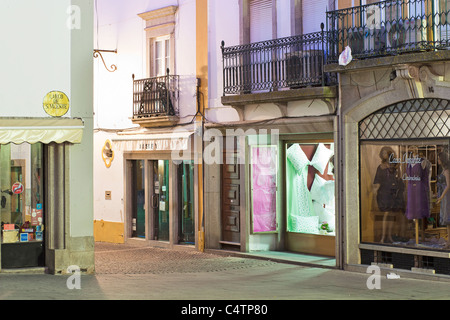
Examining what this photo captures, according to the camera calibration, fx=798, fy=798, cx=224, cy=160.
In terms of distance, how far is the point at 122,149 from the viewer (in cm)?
2223

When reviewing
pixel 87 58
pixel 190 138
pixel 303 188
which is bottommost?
pixel 303 188

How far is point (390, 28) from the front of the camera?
14.9m

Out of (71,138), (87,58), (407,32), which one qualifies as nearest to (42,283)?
(71,138)

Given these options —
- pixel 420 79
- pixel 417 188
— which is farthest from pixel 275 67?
pixel 417 188

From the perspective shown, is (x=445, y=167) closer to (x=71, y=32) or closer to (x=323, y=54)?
(x=323, y=54)

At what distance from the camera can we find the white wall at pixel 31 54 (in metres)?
15.0

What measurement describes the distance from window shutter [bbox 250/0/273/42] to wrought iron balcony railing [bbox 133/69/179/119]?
116 inches

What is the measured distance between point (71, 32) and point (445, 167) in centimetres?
750

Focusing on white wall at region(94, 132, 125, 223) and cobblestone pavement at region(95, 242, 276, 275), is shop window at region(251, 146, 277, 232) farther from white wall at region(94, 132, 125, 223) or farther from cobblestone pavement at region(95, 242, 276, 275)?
white wall at region(94, 132, 125, 223)

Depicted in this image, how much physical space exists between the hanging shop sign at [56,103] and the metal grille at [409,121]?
19.0 feet

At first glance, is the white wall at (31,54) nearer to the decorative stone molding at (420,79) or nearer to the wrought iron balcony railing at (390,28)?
the wrought iron balcony railing at (390,28)

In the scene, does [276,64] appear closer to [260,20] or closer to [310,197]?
[260,20]

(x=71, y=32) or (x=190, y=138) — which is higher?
(x=71, y=32)

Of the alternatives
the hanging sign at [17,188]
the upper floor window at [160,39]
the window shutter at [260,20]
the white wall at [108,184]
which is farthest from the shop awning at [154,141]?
the hanging sign at [17,188]
